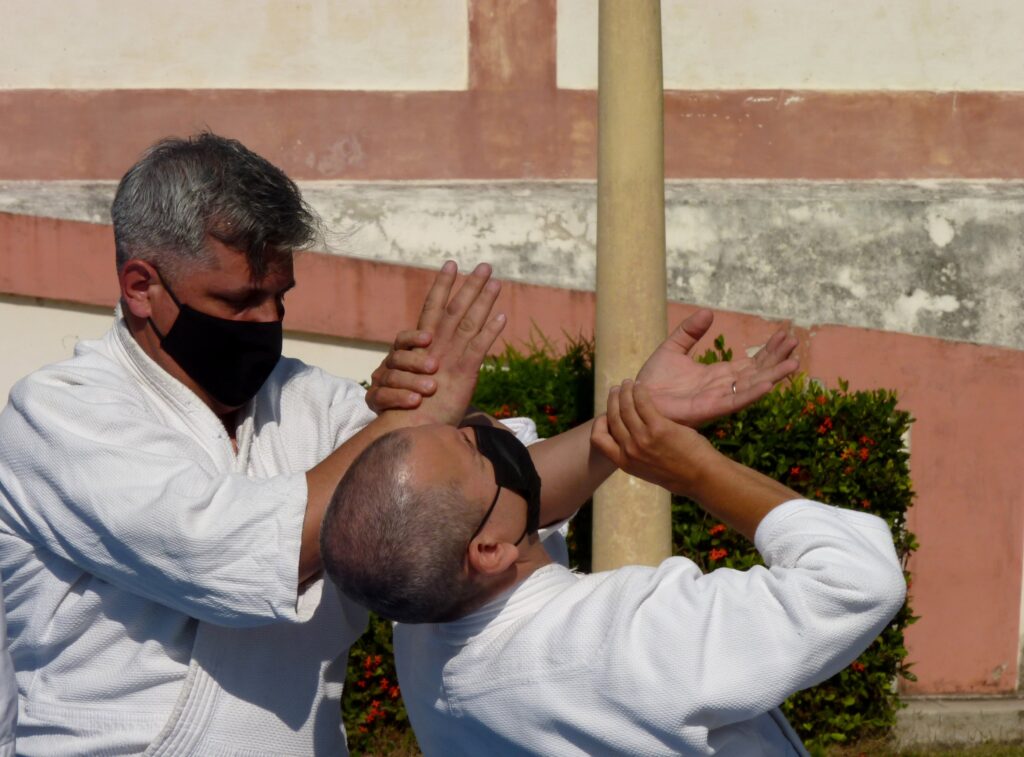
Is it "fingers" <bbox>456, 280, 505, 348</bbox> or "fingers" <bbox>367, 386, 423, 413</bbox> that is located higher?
"fingers" <bbox>456, 280, 505, 348</bbox>

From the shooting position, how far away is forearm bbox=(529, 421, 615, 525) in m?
2.70

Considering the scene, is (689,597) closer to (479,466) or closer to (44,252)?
(479,466)

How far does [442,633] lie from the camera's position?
239 centimetres

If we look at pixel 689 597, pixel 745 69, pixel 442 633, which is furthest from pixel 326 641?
pixel 745 69

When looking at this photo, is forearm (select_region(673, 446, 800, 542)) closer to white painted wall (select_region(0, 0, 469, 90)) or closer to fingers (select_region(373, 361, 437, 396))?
fingers (select_region(373, 361, 437, 396))

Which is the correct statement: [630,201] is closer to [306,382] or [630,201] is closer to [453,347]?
[306,382]

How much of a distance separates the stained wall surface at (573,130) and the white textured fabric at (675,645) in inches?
222

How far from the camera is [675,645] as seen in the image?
209 centimetres

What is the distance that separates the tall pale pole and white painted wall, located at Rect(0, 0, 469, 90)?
3318mm

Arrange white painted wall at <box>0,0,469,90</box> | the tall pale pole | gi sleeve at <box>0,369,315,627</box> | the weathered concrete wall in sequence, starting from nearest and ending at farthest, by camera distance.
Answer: gi sleeve at <box>0,369,315,627</box> < the tall pale pole < the weathered concrete wall < white painted wall at <box>0,0,469,90</box>

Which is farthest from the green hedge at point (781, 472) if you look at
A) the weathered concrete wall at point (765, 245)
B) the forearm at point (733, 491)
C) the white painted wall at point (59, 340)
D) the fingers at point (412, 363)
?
the forearm at point (733, 491)

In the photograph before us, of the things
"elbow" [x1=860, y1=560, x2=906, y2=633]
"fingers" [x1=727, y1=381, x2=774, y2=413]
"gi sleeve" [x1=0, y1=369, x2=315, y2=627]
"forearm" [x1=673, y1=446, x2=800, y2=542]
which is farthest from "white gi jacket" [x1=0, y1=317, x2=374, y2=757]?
"elbow" [x1=860, y1=560, x2=906, y2=633]

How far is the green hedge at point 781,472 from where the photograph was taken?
234 inches

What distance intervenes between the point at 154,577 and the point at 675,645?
33.5 inches
